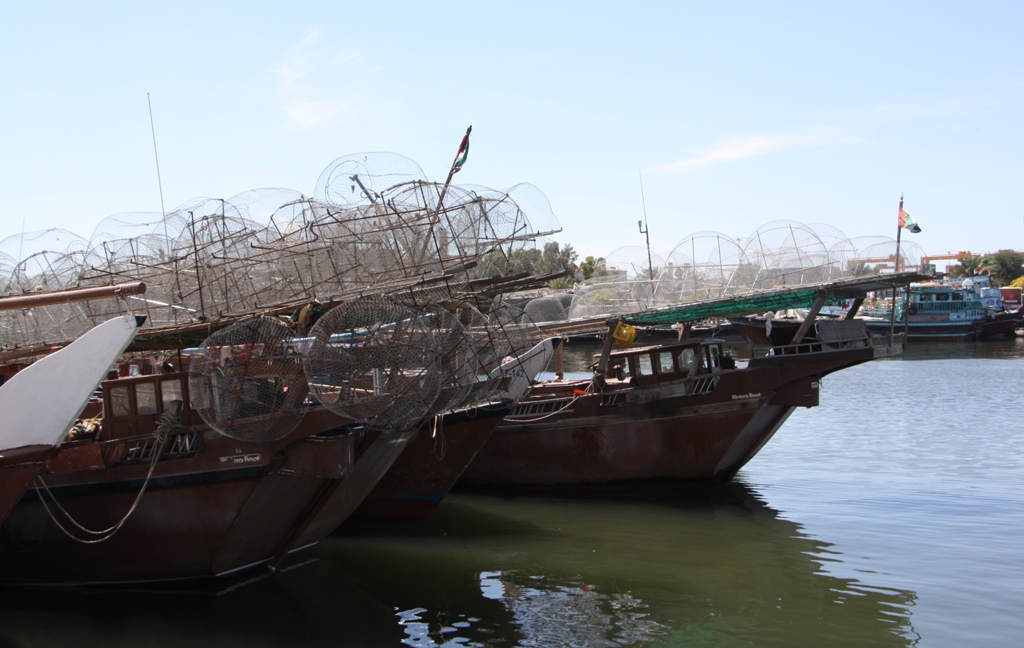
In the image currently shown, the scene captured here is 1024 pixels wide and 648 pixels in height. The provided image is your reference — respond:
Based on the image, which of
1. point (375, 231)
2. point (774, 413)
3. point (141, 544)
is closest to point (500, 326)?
point (375, 231)

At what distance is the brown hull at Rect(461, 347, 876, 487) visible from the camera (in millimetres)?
17578

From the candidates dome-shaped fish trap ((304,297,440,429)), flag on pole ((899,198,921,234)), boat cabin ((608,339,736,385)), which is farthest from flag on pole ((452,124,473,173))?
flag on pole ((899,198,921,234))

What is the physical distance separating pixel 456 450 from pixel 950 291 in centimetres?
5652

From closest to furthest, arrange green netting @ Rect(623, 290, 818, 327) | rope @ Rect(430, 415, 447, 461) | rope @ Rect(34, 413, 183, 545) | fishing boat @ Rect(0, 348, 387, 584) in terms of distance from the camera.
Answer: rope @ Rect(34, 413, 183, 545), fishing boat @ Rect(0, 348, 387, 584), rope @ Rect(430, 415, 447, 461), green netting @ Rect(623, 290, 818, 327)

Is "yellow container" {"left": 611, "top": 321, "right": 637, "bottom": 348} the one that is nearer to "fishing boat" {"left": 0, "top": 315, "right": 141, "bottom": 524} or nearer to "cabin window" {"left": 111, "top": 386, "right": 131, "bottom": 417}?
"cabin window" {"left": 111, "top": 386, "right": 131, "bottom": 417}

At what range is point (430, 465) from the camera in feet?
52.7

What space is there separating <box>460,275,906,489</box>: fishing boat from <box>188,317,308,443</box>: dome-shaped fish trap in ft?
23.7

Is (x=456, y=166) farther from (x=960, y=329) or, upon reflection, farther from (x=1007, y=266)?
(x=1007, y=266)

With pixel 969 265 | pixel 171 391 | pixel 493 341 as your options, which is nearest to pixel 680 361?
pixel 493 341

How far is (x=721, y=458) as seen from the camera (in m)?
18.2

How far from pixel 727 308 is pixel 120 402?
35.4 feet

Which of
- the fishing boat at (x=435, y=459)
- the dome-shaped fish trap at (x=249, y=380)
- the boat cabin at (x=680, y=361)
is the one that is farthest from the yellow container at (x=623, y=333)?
the dome-shaped fish trap at (x=249, y=380)

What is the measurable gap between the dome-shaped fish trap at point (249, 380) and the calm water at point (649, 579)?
2275 mm

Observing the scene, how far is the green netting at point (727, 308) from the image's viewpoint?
17.2 metres
